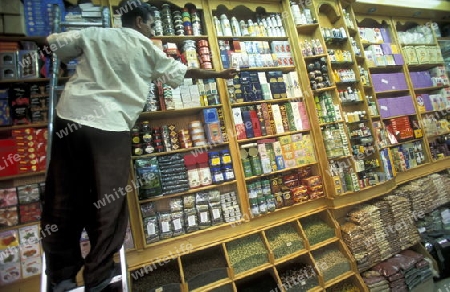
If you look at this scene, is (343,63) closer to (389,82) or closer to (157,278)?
(389,82)

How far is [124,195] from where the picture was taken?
42.4 inches

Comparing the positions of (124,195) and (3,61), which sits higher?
(3,61)

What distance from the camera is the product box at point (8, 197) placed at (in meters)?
1.81

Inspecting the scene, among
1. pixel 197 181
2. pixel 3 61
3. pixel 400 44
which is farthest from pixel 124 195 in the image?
pixel 400 44

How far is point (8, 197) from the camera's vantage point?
182 centimetres

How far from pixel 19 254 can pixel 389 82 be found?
4.73m

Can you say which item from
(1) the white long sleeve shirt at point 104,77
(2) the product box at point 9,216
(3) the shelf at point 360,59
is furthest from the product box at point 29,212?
(3) the shelf at point 360,59

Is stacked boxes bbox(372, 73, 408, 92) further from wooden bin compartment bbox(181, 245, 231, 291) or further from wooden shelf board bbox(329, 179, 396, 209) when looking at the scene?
wooden bin compartment bbox(181, 245, 231, 291)

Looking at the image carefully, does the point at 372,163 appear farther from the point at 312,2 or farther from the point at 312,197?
the point at 312,2

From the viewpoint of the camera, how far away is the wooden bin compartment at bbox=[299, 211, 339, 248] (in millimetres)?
2504

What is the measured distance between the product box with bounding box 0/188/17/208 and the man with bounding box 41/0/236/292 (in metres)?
1.14

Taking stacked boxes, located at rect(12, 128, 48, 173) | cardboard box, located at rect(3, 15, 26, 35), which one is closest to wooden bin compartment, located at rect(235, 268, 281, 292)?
stacked boxes, located at rect(12, 128, 48, 173)

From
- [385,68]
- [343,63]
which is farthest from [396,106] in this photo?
[343,63]

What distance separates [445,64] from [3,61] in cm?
613
